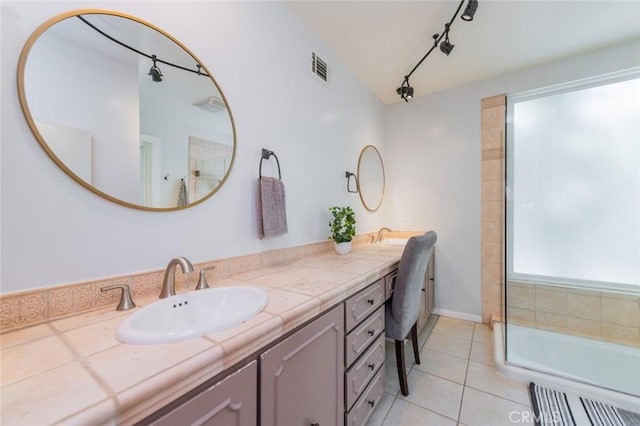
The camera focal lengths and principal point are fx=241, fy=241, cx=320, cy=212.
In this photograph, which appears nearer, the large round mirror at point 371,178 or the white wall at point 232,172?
the white wall at point 232,172

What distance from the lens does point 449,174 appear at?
2705mm

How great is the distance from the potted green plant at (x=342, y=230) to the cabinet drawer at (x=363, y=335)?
1.82 ft

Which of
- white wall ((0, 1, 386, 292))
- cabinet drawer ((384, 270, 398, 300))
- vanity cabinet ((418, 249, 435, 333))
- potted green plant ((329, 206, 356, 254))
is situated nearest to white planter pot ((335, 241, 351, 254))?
potted green plant ((329, 206, 356, 254))

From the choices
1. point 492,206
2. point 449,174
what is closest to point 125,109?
point 449,174

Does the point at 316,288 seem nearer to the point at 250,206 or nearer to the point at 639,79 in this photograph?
the point at 250,206

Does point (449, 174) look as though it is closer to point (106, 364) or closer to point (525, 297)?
point (525, 297)

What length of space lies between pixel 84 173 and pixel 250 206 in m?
0.70

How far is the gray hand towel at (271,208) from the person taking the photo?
1.36 m

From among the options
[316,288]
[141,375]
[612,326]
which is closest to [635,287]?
[612,326]

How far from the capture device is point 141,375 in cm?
46

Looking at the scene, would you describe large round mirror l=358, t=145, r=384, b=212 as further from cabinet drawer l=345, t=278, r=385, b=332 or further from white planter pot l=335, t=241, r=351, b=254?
cabinet drawer l=345, t=278, r=385, b=332

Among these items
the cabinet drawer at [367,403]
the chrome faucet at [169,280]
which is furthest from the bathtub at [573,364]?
the chrome faucet at [169,280]

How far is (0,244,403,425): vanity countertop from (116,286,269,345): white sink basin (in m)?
0.02

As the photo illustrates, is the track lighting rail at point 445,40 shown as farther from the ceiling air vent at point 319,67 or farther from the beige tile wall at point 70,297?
the beige tile wall at point 70,297
